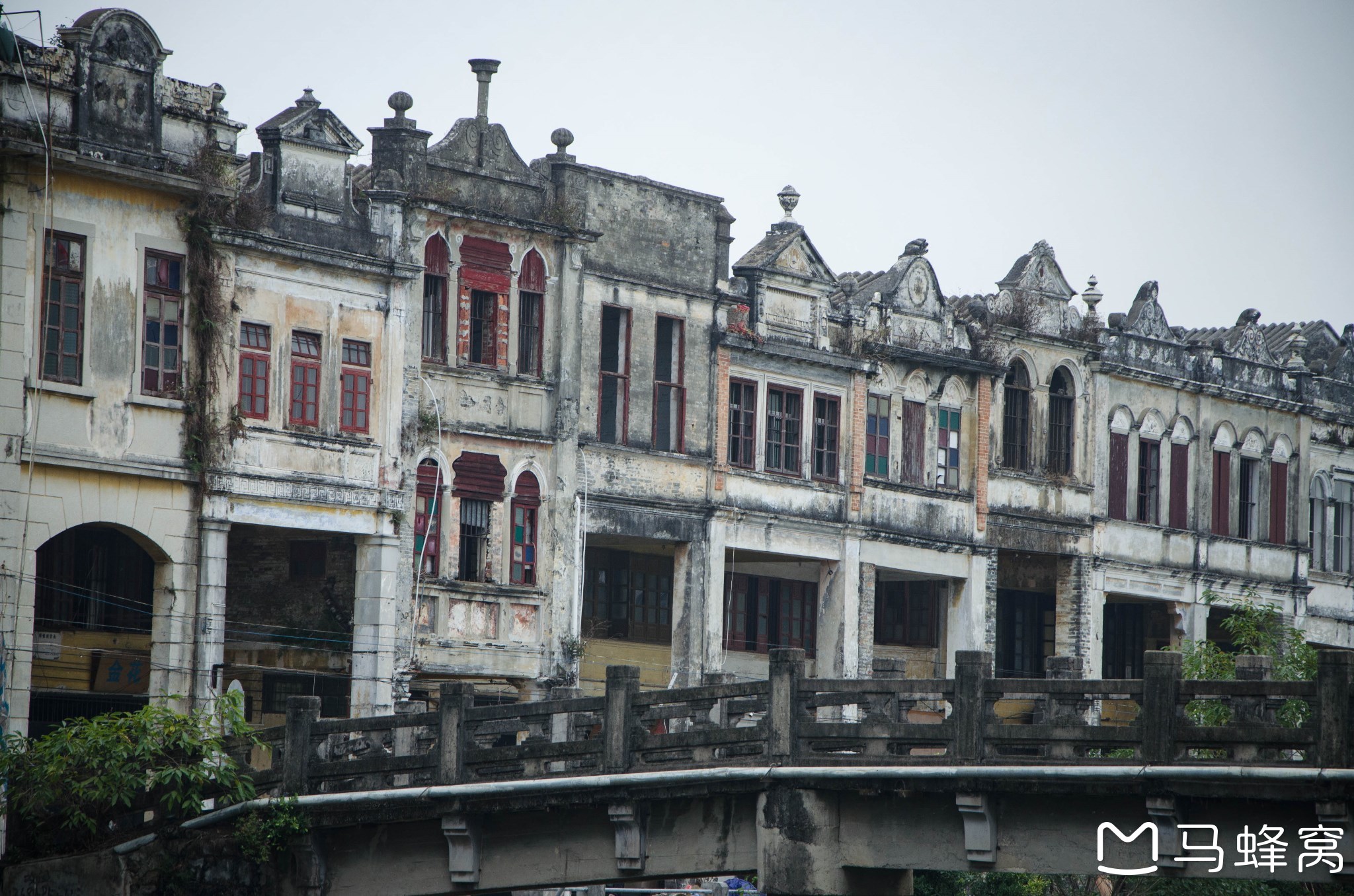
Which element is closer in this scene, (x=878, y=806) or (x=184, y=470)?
(x=878, y=806)

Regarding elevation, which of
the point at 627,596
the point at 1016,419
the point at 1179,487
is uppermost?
the point at 1016,419

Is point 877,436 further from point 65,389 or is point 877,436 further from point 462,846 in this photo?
point 462,846

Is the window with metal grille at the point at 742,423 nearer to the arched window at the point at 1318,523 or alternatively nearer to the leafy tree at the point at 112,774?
the leafy tree at the point at 112,774

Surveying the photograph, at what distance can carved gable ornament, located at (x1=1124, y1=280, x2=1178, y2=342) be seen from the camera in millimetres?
45250

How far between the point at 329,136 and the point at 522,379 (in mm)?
5060

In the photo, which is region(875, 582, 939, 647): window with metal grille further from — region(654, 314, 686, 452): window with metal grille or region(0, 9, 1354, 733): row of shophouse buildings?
region(654, 314, 686, 452): window with metal grille

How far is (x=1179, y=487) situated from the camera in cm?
4562

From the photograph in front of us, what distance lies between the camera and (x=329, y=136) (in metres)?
32.9

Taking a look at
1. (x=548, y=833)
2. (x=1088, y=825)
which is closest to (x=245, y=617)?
(x=548, y=833)

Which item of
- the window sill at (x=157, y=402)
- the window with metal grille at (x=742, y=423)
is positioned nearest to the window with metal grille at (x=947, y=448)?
the window with metal grille at (x=742, y=423)

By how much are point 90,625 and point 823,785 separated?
15268 millimetres

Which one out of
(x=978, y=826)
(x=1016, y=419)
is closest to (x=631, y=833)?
(x=978, y=826)

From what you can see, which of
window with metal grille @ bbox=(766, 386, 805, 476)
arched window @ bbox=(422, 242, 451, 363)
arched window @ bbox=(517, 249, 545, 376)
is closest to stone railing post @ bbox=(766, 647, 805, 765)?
arched window @ bbox=(422, 242, 451, 363)

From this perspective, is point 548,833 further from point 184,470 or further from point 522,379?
point 522,379
